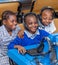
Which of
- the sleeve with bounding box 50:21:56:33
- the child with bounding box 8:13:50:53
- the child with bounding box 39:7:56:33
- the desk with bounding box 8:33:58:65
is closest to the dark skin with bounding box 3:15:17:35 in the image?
the child with bounding box 8:13:50:53

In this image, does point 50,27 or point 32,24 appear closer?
point 32,24

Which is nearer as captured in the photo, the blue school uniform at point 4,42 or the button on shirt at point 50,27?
the blue school uniform at point 4,42

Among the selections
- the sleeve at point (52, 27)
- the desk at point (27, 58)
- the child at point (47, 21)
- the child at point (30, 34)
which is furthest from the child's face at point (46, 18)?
the desk at point (27, 58)

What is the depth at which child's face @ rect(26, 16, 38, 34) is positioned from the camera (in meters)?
2.49

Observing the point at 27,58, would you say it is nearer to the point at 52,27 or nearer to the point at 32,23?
the point at 32,23

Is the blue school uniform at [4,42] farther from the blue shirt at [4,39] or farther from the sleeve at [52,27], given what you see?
the sleeve at [52,27]

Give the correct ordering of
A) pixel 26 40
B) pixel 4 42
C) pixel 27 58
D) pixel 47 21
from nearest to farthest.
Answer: pixel 27 58 < pixel 26 40 < pixel 4 42 < pixel 47 21

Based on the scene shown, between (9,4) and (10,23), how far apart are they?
2.03 metres

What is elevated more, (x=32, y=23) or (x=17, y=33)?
(x=32, y=23)

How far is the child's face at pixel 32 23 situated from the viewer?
249 cm

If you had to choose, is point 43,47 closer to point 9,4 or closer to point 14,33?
point 14,33

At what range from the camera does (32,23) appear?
99.3 inches

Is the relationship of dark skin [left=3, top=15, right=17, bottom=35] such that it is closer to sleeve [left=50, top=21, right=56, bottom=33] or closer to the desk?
sleeve [left=50, top=21, right=56, bottom=33]

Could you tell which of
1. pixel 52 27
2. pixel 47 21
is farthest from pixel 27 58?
pixel 52 27
